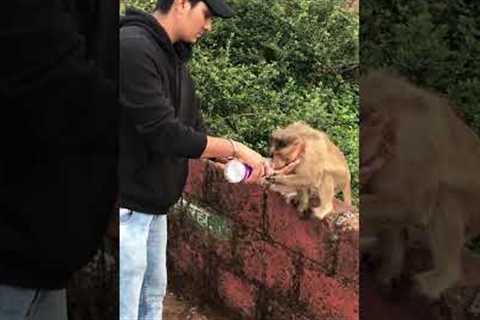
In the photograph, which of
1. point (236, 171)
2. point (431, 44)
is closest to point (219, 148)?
point (236, 171)

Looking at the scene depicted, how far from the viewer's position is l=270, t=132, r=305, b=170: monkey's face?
2162 mm

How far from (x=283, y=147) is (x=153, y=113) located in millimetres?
319

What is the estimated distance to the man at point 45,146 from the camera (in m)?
2.06

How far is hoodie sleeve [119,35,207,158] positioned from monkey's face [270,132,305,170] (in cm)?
17

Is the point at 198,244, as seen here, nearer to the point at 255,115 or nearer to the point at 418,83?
the point at 255,115

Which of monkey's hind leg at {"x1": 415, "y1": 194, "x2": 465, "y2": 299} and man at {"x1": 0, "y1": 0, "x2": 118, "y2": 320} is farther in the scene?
monkey's hind leg at {"x1": 415, "y1": 194, "x2": 465, "y2": 299}

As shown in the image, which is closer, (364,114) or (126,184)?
(364,114)

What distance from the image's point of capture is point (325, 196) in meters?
2.15

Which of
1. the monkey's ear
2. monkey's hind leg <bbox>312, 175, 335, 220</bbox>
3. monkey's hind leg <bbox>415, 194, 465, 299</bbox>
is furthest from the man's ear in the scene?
monkey's hind leg <bbox>415, 194, 465, 299</bbox>

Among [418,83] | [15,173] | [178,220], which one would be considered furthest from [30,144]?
[418,83]

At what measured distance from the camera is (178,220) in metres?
2.36

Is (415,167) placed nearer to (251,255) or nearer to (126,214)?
(251,255)

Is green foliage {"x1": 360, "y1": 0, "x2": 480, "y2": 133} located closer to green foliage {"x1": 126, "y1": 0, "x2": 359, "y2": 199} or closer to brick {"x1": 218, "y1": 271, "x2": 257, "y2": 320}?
green foliage {"x1": 126, "y1": 0, "x2": 359, "y2": 199}

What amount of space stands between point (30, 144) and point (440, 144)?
Result: 0.94 metres
